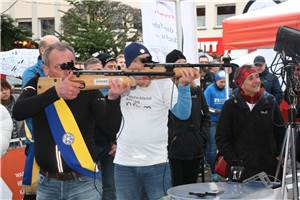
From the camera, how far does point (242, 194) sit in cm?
271

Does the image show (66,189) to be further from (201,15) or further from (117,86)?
(201,15)

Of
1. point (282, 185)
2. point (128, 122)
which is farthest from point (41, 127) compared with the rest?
point (282, 185)

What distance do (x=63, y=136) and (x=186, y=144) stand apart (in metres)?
2.17

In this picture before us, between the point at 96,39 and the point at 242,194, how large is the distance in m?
19.8

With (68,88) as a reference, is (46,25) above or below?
above

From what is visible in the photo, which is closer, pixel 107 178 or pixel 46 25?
pixel 107 178

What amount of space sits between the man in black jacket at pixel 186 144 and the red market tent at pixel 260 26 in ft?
4.33

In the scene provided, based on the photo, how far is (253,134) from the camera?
4.06m

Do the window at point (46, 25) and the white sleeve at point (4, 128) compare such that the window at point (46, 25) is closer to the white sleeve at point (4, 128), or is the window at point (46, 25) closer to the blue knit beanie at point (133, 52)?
the blue knit beanie at point (133, 52)

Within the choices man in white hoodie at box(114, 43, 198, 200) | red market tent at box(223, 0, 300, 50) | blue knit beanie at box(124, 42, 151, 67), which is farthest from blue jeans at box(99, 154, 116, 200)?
red market tent at box(223, 0, 300, 50)

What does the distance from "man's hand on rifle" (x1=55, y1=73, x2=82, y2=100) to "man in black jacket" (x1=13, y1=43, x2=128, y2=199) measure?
0.10m

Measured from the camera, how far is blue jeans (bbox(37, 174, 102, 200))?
9.73 feet

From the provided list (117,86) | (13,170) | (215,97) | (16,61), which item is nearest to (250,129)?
(117,86)

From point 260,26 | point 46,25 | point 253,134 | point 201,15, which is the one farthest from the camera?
point 46,25
